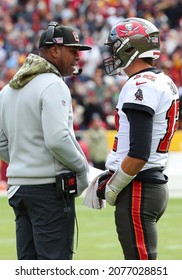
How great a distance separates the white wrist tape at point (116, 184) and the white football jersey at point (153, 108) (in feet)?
0.42

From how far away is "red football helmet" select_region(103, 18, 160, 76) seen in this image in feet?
17.4

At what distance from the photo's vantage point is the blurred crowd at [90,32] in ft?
63.9

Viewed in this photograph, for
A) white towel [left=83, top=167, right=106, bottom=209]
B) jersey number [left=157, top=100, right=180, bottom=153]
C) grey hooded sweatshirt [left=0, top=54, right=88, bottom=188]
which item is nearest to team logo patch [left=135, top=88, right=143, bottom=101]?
jersey number [left=157, top=100, right=180, bottom=153]

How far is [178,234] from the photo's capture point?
10.3m

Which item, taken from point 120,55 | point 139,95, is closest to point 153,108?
point 139,95

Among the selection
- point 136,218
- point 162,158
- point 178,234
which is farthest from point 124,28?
point 178,234

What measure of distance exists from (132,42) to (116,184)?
0.88m

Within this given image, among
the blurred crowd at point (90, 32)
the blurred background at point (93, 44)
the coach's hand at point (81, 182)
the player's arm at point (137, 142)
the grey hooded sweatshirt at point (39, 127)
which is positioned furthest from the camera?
the blurred crowd at point (90, 32)

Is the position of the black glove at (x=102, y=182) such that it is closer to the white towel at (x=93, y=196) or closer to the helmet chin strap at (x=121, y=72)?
the white towel at (x=93, y=196)

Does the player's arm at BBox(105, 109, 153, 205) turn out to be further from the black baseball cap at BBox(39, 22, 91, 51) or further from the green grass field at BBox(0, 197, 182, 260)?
the green grass field at BBox(0, 197, 182, 260)

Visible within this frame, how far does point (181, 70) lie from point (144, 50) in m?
14.9

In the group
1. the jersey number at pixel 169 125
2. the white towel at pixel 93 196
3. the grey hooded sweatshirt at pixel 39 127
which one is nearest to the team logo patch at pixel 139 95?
the jersey number at pixel 169 125

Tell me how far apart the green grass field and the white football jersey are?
11.2 ft
